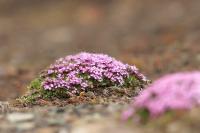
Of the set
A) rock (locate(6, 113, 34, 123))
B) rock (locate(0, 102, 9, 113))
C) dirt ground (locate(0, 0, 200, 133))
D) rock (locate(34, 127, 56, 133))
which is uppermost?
dirt ground (locate(0, 0, 200, 133))

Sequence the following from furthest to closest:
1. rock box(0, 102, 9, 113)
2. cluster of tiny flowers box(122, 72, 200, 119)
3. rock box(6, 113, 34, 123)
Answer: rock box(0, 102, 9, 113) → rock box(6, 113, 34, 123) → cluster of tiny flowers box(122, 72, 200, 119)

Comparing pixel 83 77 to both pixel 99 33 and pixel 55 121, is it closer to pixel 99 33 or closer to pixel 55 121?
pixel 55 121

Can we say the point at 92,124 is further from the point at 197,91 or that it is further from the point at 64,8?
the point at 64,8

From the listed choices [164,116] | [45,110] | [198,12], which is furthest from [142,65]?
[164,116]

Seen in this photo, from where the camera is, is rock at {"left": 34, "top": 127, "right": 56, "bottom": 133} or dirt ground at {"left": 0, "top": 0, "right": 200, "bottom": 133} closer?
rock at {"left": 34, "top": 127, "right": 56, "bottom": 133}

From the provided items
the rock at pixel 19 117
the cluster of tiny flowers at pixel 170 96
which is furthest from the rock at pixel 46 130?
the cluster of tiny flowers at pixel 170 96

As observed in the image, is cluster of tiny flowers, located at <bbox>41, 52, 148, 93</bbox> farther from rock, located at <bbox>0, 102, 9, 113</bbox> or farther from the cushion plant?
rock, located at <bbox>0, 102, 9, 113</bbox>

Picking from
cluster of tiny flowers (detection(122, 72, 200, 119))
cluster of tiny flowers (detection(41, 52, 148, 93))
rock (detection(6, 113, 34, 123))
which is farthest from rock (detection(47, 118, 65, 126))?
cluster of tiny flowers (detection(41, 52, 148, 93))
